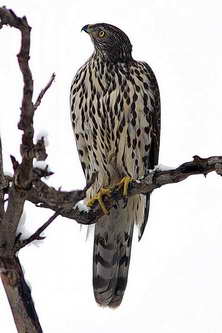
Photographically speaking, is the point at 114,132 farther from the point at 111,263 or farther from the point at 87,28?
the point at 111,263

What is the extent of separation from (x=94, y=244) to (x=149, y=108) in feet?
5.05

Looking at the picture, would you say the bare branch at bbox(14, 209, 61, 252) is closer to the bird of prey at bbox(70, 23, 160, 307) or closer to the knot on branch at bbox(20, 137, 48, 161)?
the knot on branch at bbox(20, 137, 48, 161)

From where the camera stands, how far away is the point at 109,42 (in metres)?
7.42

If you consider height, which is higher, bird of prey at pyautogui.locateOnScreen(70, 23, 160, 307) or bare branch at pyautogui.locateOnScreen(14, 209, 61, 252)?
bird of prey at pyautogui.locateOnScreen(70, 23, 160, 307)

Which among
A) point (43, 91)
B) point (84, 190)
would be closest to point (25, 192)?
point (84, 190)

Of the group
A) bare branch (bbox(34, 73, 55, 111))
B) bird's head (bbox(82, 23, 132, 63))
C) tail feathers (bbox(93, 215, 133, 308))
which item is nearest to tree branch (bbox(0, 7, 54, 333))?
bare branch (bbox(34, 73, 55, 111))

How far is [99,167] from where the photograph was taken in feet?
23.4

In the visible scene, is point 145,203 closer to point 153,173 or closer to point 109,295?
point 109,295

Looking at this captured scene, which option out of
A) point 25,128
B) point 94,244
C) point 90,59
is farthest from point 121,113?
point 25,128

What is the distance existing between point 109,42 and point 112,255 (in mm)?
2136

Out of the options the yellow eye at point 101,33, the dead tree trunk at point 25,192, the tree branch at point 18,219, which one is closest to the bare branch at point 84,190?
the dead tree trunk at point 25,192

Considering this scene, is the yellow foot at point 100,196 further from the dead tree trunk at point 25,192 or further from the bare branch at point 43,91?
the bare branch at point 43,91

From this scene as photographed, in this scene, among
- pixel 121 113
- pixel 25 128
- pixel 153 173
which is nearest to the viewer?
pixel 25 128

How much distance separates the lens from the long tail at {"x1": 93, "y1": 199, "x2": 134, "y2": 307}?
7.41 m
